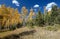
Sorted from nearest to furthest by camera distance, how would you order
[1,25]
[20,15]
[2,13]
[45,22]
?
[2,13], [1,25], [45,22], [20,15]

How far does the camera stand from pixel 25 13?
160ft

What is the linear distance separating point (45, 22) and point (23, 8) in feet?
41.0

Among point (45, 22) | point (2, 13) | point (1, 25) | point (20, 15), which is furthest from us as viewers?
point (20, 15)

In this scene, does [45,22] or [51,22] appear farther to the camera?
[45,22]

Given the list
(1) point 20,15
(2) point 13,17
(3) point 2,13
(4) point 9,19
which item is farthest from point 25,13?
A: (3) point 2,13

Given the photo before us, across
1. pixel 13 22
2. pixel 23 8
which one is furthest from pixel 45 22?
pixel 23 8

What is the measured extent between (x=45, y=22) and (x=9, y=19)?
10356 mm

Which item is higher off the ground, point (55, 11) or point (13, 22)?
point (55, 11)

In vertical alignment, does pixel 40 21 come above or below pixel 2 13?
below

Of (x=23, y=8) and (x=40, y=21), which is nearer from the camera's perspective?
(x=40, y=21)

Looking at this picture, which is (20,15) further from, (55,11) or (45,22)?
(55,11)

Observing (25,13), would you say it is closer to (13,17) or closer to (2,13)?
(13,17)

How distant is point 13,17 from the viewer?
42.3 metres

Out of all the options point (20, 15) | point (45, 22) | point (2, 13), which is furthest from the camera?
point (20, 15)
